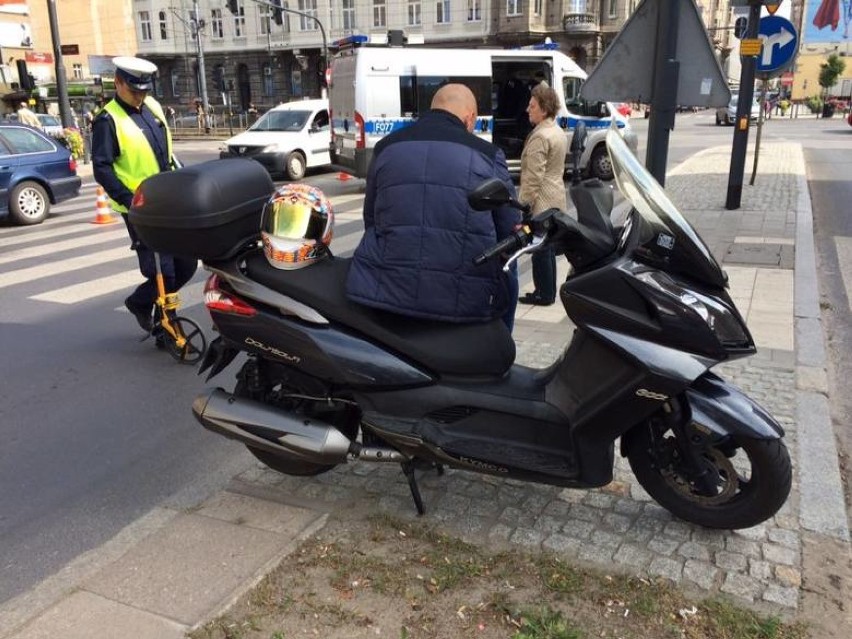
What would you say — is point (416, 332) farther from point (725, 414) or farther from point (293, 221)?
point (725, 414)

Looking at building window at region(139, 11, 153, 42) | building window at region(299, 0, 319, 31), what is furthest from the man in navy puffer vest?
building window at region(139, 11, 153, 42)

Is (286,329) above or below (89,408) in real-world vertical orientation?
above

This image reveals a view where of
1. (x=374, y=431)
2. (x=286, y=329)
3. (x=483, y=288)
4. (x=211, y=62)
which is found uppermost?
(x=211, y=62)

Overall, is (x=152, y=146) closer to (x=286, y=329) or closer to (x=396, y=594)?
(x=286, y=329)

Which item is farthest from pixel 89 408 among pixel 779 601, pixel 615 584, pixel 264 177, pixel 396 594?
pixel 779 601

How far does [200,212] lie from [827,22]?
92795mm

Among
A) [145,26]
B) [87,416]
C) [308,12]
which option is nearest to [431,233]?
[87,416]

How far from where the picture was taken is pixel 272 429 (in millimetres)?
3160

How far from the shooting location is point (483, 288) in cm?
297

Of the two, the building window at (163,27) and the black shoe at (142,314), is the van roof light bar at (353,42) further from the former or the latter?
the building window at (163,27)

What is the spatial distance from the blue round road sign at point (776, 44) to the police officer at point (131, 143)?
8.59 metres

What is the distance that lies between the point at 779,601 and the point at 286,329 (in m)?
2.16

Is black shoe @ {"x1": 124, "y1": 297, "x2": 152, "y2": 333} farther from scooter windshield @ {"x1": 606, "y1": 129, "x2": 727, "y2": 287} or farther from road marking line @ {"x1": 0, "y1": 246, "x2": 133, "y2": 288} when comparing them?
scooter windshield @ {"x1": 606, "y1": 129, "x2": 727, "y2": 287}

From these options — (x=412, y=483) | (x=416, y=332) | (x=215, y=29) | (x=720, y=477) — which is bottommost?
(x=412, y=483)
